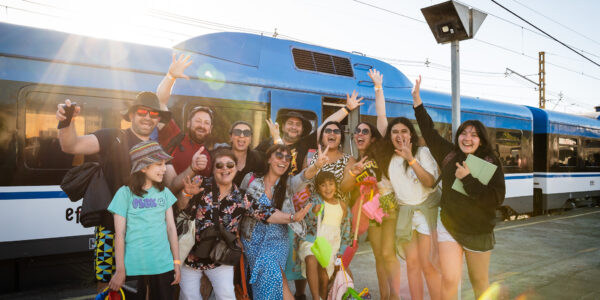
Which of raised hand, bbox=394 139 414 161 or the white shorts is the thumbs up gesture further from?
the white shorts

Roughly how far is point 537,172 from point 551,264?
21.9 ft

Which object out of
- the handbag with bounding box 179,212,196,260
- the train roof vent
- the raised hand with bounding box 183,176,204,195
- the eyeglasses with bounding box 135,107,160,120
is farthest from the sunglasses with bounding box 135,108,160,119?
the train roof vent

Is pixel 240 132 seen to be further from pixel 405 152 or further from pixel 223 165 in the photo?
pixel 405 152

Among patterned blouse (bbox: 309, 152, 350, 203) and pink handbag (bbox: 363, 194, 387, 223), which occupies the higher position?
patterned blouse (bbox: 309, 152, 350, 203)

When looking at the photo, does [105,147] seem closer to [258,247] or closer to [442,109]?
[258,247]

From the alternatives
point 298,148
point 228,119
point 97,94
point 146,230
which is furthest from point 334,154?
point 97,94

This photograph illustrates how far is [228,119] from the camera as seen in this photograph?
5.85 m

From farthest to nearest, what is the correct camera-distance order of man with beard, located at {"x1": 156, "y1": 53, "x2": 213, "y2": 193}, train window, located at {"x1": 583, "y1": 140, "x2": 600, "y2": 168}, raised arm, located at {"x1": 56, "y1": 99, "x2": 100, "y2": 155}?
train window, located at {"x1": 583, "y1": 140, "x2": 600, "y2": 168} → man with beard, located at {"x1": 156, "y1": 53, "x2": 213, "y2": 193} → raised arm, located at {"x1": 56, "y1": 99, "x2": 100, "y2": 155}

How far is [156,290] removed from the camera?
9.54 ft

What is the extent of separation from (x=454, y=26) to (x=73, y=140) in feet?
11.2

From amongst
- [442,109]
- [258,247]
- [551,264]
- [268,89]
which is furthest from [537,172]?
[258,247]

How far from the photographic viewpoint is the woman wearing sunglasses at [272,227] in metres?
3.43

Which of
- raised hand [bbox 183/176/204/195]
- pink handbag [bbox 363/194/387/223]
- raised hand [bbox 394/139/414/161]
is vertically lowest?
pink handbag [bbox 363/194/387/223]

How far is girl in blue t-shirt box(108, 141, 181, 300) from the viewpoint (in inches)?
112
